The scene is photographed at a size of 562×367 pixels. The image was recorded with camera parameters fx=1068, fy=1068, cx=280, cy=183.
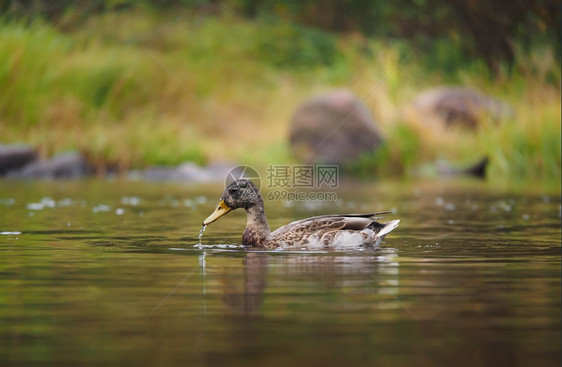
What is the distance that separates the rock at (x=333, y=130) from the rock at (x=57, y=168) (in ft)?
18.3

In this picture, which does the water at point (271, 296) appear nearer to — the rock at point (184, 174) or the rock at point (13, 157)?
the rock at point (13, 157)

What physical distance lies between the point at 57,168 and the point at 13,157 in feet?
3.33

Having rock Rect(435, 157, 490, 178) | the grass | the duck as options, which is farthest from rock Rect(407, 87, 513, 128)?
the duck

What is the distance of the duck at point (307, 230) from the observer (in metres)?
9.80

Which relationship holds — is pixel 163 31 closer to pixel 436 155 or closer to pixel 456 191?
pixel 436 155

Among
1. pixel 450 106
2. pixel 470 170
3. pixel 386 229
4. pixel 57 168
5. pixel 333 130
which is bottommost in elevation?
pixel 386 229

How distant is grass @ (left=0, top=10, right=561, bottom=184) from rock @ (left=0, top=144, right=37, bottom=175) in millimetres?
862

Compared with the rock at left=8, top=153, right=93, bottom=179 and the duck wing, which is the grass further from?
the duck wing

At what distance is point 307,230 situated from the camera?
9.79 m

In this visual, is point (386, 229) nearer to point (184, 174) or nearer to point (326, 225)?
point (326, 225)

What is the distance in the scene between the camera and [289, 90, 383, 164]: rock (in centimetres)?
2583

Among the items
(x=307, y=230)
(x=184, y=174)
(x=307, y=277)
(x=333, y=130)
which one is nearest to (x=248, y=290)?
(x=307, y=277)

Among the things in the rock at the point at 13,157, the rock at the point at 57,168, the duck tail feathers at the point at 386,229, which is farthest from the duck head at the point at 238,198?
the rock at the point at 13,157

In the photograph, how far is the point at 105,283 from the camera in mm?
7219
